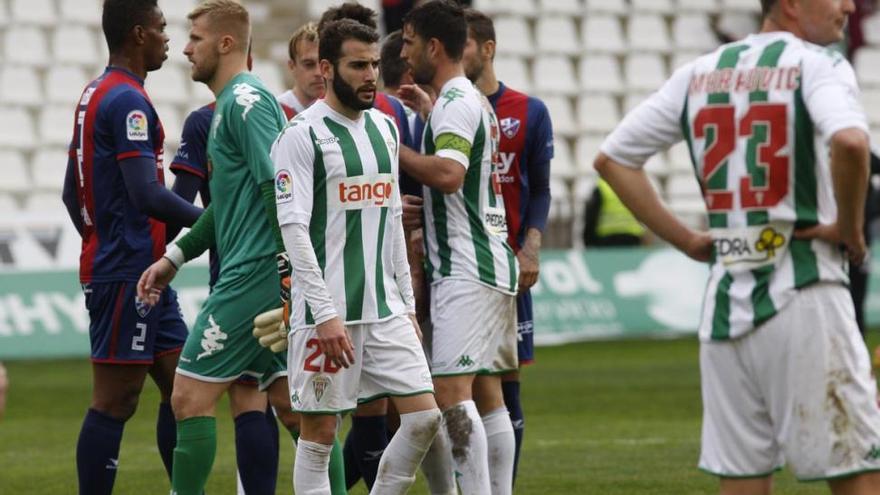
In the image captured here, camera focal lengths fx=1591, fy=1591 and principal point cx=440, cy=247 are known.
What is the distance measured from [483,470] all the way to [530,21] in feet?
56.7

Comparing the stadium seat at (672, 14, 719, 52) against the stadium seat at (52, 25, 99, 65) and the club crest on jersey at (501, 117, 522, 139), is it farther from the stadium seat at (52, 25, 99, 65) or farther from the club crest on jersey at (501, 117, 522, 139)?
the club crest on jersey at (501, 117, 522, 139)

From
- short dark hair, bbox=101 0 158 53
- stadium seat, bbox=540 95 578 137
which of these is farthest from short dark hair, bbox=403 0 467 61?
stadium seat, bbox=540 95 578 137

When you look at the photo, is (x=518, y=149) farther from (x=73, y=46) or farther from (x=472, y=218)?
(x=73, y=46)

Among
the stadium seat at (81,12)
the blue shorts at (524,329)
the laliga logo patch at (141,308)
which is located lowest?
the blue shorts at (524,329)

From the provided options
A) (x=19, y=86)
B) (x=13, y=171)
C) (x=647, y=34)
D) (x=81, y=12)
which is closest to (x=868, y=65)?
(x=647, y=34)

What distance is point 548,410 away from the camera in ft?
38.7

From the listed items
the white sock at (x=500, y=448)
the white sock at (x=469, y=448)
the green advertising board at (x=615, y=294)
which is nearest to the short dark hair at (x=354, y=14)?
the white sock at (x=469, y=448)

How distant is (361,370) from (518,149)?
1.89 m

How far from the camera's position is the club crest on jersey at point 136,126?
6414 millimetres

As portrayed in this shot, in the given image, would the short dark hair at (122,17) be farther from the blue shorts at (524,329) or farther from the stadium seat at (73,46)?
the stadium seat at (73,46)

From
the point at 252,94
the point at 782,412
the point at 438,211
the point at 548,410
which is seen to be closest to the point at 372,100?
the point at 252,94

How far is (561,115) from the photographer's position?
72.1 feet

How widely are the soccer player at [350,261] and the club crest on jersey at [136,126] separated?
0.94m

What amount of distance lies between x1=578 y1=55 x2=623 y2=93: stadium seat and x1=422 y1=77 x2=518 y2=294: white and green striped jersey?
1615 centimetres
